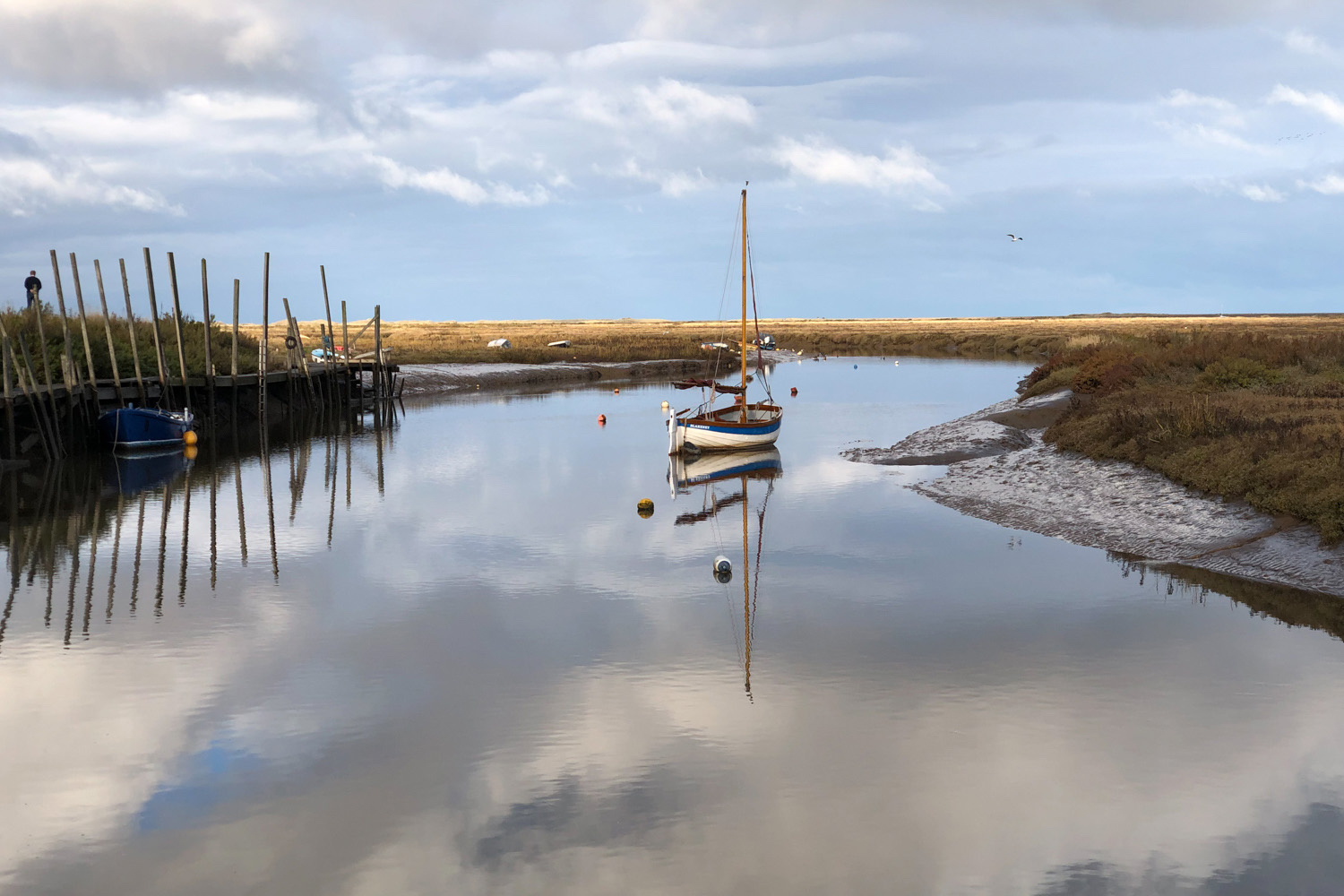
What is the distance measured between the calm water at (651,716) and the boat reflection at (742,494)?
176 mm

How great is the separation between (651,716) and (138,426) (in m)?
26.7

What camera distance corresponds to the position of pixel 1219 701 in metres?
12.2

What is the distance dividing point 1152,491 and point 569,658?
494 inches

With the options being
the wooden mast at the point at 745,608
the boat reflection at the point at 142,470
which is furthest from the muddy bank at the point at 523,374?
the wooden mast at the point at 745,608

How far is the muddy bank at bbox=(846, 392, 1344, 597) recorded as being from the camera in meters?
17.0

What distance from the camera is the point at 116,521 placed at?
23266 mm

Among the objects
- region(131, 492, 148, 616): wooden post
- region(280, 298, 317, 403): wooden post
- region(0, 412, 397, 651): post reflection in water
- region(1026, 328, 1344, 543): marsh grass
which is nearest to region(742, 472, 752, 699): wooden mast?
region(0, 412, 397, 651): post reflection in water

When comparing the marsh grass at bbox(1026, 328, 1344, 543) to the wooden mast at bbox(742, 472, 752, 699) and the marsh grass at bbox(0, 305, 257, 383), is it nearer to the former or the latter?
the wooden mast at bbox(742, 472, 752, 699)

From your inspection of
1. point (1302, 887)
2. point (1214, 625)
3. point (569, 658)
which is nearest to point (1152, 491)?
point (1214, 625)

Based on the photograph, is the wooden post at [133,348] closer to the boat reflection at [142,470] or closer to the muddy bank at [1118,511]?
the boat reflection at [142,470]

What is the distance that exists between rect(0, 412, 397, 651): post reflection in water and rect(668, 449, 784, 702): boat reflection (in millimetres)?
7421

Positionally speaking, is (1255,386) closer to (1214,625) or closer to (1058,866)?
(1214,625)

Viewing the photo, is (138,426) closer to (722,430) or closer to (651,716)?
(722,430)

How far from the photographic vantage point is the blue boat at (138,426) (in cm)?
3359
